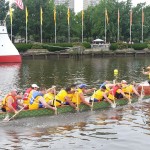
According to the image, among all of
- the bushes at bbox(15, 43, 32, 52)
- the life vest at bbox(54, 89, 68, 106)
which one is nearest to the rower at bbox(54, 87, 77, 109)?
the life vest at bbox(54, 89, 68, 106)

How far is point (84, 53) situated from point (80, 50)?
1.97 metres

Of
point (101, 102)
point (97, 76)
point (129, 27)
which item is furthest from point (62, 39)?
point (101, 102)

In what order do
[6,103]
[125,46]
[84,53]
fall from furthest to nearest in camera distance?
1. [125,46]
2. [84,53]
3. [6,103]

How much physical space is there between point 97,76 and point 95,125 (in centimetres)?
2838

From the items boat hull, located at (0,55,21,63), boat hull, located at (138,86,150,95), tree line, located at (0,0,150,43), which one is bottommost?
boat hull, located at (138,86,150,95)

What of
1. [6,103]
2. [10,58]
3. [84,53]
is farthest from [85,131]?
[84,53]

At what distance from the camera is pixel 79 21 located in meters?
121

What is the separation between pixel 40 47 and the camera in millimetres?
92312

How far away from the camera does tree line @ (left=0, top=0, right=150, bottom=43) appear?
106 m

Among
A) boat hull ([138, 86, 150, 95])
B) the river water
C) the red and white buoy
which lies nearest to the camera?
the river water

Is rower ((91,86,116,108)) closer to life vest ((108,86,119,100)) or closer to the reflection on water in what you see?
life vest ((108,86,119,100))

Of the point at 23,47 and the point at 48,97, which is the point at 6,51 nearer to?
the point at 23,47

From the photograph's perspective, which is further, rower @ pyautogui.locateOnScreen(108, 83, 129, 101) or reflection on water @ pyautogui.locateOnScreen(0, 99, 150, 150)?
rower @ pyautogui.locateOnScreen(108, 83, 129, 101)

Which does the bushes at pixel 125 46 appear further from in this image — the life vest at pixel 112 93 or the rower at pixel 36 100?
the rower at pixel 36 100
